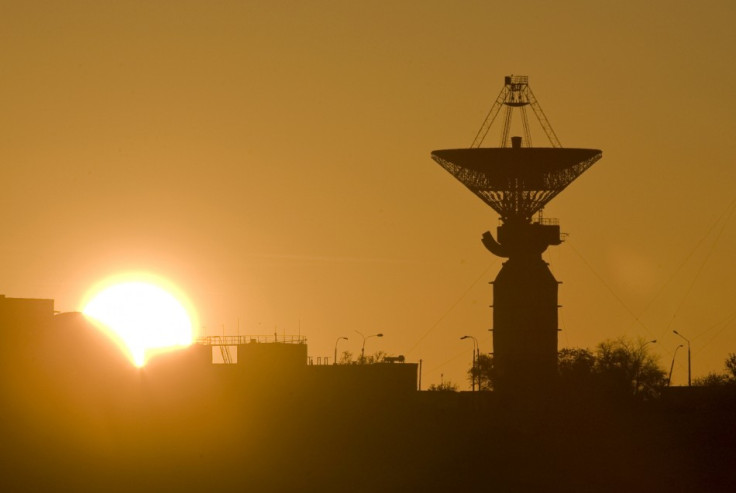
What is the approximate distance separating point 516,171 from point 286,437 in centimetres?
5973

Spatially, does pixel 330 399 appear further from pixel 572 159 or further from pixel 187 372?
pixel 572 159

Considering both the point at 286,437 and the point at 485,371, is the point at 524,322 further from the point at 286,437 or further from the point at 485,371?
the point at 286,437

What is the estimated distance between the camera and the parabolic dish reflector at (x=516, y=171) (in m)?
178

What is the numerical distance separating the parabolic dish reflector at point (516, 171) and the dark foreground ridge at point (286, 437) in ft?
104

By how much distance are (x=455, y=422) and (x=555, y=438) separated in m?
12.5

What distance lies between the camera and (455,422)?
145m

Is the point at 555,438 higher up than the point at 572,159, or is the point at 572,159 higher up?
the point at 572,159

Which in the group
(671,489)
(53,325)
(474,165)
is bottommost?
(671,489)

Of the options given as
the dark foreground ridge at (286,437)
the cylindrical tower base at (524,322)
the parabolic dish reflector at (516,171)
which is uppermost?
the parabolic dish reflector at (516,171)

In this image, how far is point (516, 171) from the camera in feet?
588

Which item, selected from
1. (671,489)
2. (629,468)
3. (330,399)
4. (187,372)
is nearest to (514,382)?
(330,399)

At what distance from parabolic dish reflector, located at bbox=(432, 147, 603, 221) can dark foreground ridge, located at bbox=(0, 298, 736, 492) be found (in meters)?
31.7

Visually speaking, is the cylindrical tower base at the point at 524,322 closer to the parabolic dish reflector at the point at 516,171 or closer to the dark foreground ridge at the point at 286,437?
the parabolic dish reflector at the point at 516,171

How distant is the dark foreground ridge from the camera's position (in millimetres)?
104625
